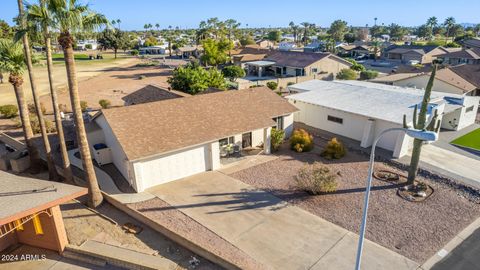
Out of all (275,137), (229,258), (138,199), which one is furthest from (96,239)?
(275,137)

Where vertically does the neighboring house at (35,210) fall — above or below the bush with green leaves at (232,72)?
below

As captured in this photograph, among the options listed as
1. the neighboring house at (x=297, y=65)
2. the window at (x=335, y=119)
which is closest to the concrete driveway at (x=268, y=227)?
the window at (x=335, y=119)

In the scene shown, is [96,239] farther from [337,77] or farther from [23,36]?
[337,77]

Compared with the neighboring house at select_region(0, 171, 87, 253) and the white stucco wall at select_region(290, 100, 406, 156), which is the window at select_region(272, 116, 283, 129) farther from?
the neighboring house at select_region(0, 171, 87, 253)

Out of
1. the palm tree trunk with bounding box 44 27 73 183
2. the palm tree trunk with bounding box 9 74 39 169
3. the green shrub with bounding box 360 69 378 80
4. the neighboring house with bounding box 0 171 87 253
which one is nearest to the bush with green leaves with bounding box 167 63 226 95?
the palm tree trunk with bounding box 9 74 39 169

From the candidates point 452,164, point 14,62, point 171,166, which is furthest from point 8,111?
point 452,164

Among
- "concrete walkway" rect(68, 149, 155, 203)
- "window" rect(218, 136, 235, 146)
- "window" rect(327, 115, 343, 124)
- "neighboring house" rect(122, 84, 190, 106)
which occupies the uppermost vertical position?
"neighboring house" rect(122, 84, 190, 106)

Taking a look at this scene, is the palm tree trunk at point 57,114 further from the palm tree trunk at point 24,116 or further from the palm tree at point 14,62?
Answer: the palm tree trunk at point 24,116
